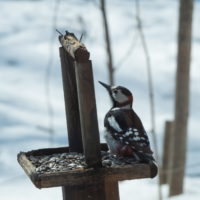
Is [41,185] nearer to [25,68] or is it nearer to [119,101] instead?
[119,101]

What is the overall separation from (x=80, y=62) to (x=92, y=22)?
7.26m

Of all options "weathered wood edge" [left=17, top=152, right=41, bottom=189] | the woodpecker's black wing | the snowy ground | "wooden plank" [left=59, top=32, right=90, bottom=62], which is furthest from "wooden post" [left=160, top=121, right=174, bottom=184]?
"wooden plank" [left=59, top=32, right=90, bottom=62]

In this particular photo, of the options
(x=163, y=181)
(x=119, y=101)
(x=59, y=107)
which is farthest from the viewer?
(x=59, y=107)

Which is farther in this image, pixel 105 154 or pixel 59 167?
pixel 105 154

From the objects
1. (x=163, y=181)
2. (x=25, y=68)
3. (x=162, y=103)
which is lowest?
(x=163, y=181)

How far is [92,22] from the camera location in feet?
32.9

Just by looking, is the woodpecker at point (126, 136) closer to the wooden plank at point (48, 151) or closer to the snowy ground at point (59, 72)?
the wooden plank at point (48, 151)

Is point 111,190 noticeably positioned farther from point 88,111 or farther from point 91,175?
point 88,111

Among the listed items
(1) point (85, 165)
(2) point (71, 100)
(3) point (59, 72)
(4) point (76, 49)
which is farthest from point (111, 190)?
(3) point (59, 72)

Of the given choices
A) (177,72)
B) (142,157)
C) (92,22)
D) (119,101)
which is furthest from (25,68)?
(142,157)

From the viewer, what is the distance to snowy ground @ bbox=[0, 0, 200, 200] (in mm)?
8148

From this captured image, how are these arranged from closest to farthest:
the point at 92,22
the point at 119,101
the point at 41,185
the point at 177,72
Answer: the point at 41,185
the point at 119,101
the point at 177,72
the point at 92,22

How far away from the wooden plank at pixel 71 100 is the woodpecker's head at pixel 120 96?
22 cm

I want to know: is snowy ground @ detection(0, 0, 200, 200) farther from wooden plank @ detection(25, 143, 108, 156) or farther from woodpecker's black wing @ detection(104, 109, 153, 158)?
woodpecker's black wing @ detection(104, 109, 153, 158)
